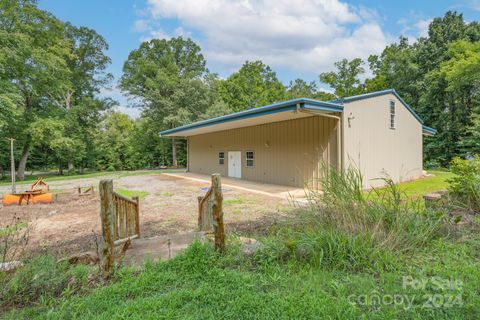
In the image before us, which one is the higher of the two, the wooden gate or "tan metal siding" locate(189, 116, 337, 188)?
"tan metal siding" locate(189, 116, 337, 188)

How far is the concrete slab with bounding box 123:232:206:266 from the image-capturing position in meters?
2.96

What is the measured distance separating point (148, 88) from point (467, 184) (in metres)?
26.2

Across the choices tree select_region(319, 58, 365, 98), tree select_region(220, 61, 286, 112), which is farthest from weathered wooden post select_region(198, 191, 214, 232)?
tree select_region(319, 58, 365, 98)

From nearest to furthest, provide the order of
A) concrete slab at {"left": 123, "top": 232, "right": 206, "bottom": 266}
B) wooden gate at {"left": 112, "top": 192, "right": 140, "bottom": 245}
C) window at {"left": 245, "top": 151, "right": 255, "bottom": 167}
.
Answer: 1. concrete slab at {"left": 123, "top": 232, "right": 206, "bottom": 266}
2. wooden gate at {"left": 112, "top": 192, "right": 140, "bottom": 245}
3. window at {"left": 245, "top": 151, "right": 255, "bottom": 167}

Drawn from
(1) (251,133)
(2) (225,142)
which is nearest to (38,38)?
(2) (225,142)

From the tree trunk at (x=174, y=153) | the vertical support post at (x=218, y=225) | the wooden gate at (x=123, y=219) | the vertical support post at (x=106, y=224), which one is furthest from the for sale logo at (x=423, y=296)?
the tree trunk at (x=174, y=153)

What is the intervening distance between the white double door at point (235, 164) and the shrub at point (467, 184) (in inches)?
382

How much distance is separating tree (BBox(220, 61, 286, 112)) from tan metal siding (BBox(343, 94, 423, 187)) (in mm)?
21688

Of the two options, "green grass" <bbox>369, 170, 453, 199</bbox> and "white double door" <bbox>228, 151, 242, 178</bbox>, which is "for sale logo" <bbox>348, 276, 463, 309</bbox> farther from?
"white double door" <bbox>228, 151, 242, 178</bbox>

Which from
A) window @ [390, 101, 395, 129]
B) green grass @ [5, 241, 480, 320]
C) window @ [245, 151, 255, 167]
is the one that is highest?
window @ [390, 101, 395, 129]

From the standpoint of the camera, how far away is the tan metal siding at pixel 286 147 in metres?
9.16

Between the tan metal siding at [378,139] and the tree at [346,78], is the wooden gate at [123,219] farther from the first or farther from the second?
the tree at [346,78]

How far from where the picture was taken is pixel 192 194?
9.04 metres

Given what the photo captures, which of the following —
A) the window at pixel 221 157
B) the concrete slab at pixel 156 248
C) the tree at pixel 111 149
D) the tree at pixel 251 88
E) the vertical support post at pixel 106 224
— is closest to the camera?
the vertical support post at pixel 106 224
